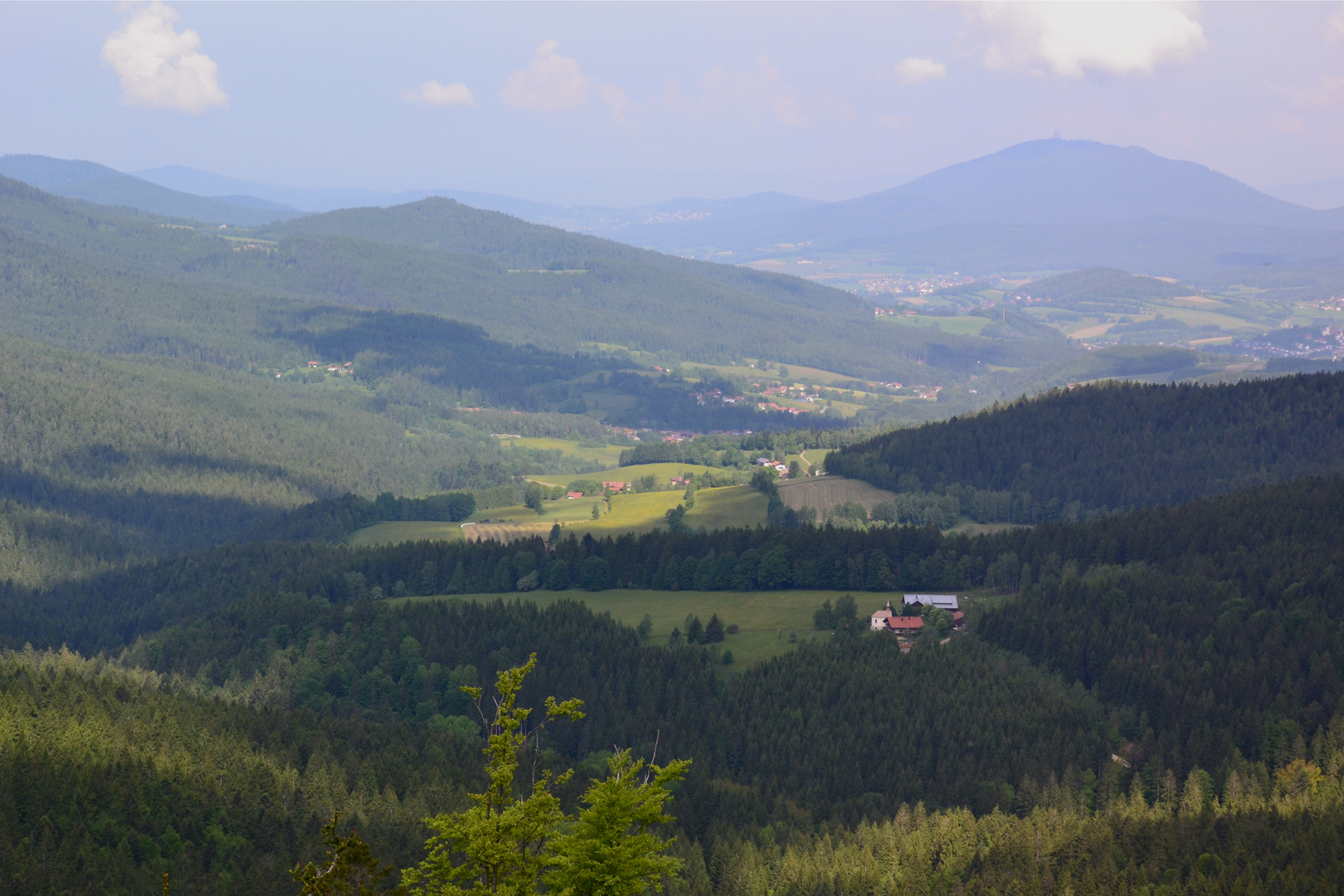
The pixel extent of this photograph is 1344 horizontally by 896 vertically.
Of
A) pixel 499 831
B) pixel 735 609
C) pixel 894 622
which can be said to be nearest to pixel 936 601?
pixel 894 622

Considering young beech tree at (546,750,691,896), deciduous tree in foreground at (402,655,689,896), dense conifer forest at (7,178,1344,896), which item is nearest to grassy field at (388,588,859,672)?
dense conifer forest at (7,178,1344,896)

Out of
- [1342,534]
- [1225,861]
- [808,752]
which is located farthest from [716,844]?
[1342,534]

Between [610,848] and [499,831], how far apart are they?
4.29 m

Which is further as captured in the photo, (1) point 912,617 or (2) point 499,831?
(1) point 912,617

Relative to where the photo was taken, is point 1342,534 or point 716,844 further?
point 1342,534

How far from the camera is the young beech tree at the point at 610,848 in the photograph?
1505 inches

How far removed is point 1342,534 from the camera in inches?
5586

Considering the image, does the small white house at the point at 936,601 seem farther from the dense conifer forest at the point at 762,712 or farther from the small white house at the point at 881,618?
the small white house at the point at 881,618

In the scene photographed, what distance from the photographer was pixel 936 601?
149 meters

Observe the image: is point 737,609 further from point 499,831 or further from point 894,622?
point 499,831

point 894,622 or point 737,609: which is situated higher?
point 894,622

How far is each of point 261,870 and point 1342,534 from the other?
386ft

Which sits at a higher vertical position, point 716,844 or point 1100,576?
point 1100,576

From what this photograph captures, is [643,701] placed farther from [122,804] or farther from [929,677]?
[122,804]
